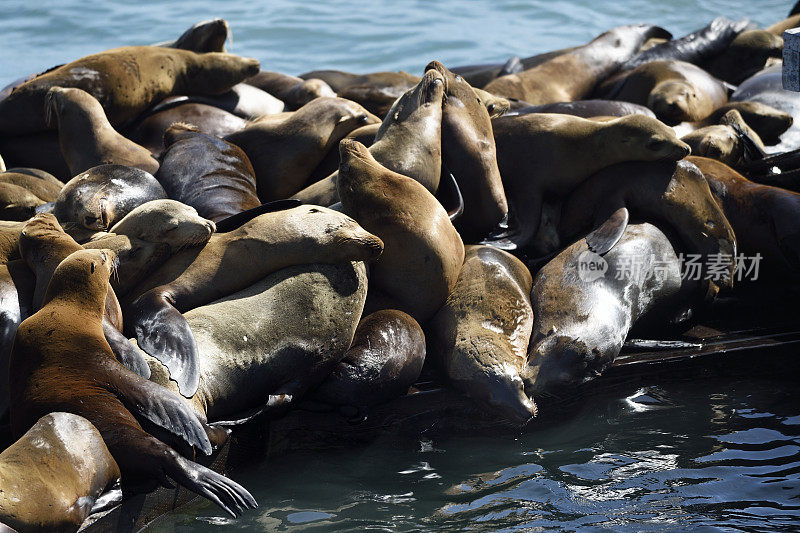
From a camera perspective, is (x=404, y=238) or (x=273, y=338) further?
(x=404, y=238)

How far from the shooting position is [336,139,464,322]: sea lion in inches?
202

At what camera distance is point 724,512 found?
3961mm

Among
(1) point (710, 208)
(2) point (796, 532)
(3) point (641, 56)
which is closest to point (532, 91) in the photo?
(3) point (641, 56)

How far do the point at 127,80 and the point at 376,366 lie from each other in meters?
3.62

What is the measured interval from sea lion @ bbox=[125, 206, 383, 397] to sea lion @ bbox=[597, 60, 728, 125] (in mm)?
3873

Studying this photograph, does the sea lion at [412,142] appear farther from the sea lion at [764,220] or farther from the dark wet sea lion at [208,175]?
the sea lion at [764,220]

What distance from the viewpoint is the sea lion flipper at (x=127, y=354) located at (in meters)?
4.07

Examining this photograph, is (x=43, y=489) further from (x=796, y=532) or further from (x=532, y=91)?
(x=532, y=91)

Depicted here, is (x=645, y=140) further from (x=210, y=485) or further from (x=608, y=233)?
(x=210, y=485)

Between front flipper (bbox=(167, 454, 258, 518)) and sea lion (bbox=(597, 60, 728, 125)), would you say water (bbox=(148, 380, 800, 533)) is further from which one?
sea lion (bbox=(597, 60, 728, 125))

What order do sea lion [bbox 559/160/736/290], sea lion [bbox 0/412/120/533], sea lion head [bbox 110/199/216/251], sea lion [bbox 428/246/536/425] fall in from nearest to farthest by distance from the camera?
sea lion [bbox 0/412/120/533], sea lion [bbox 428/246/536/425], sea lion head [bbox 110/199/216/251], sea lion [bbox 559/160/736/290]

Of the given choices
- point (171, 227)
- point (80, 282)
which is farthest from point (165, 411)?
point (171, 227)

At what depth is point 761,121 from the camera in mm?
7551


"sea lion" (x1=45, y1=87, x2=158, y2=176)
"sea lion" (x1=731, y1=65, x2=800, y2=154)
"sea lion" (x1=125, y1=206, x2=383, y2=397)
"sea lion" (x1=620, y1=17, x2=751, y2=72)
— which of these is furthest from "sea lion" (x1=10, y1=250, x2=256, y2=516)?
"sea lion" (x1=620, y1=17, x2=751, y2=72)
